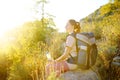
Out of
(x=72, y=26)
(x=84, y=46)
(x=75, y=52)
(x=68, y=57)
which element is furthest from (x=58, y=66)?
(x=72, y=26)

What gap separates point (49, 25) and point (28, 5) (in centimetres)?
198

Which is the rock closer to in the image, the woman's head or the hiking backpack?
the hiking backpack

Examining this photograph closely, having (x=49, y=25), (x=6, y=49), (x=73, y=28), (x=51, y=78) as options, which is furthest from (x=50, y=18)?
(x=51, y=78)

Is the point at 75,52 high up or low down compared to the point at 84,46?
down

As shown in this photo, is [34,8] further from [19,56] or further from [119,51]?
[119,51]

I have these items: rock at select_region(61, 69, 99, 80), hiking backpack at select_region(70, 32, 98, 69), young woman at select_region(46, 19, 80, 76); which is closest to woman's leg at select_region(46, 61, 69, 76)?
young woman at select_region(46, 19, 80, 76)

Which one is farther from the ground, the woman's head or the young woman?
the woman's head

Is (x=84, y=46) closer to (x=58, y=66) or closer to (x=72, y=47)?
(x=72, y=47)

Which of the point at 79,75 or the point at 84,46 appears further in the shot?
the point at 79,75

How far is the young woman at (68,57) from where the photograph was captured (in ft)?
21.1

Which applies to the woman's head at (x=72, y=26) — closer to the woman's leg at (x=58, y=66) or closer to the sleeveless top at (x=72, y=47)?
the sleeveless top at (x=72, y=47)

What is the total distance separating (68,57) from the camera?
6582 millimetres

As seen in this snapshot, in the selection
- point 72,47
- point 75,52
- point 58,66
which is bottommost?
point 58,66

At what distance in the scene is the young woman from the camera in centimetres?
642
